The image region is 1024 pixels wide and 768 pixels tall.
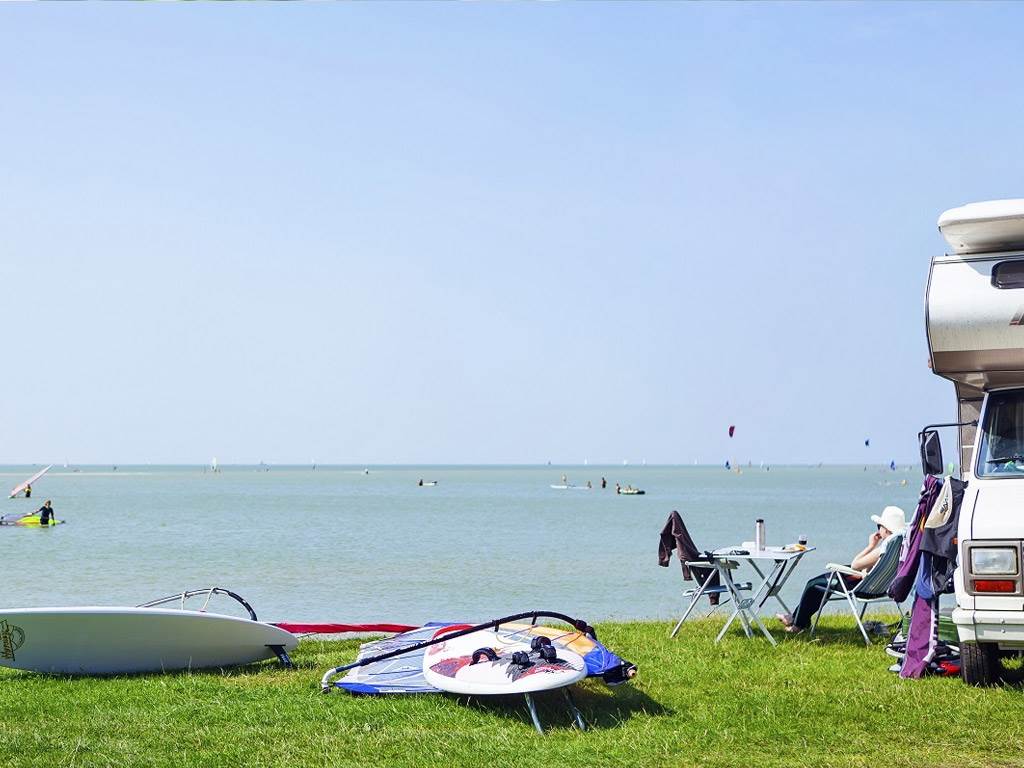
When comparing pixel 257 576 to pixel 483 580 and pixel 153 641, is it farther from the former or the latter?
pixel 153 641

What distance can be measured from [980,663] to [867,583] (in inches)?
82.4

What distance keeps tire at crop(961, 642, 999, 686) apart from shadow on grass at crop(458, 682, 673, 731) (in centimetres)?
222

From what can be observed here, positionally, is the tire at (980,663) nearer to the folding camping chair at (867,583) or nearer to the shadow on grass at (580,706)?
the folding camping chair at (867,583)

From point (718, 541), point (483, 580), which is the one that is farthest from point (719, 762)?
point (718, 541)

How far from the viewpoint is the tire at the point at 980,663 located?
7.64 m

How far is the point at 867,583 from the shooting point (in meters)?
9.74

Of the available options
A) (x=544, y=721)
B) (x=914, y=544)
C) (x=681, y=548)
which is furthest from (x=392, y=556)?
(x=544, y=721)

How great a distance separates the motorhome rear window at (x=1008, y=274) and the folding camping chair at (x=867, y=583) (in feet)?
8.54

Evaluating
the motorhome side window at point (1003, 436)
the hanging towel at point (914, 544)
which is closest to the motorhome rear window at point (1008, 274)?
the motorhome side window at point (1003, 436)

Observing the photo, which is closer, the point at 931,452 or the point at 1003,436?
the point at 1003,436

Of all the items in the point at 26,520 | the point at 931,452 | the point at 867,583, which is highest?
the point at 931,452

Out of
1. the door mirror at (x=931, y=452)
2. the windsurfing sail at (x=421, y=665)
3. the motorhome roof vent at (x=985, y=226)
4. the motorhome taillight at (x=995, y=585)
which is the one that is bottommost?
the windsurfing sail at (x=421, y=665)

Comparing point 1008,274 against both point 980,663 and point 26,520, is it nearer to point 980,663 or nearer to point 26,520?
point 980,663

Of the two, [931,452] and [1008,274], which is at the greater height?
[1008,274]
